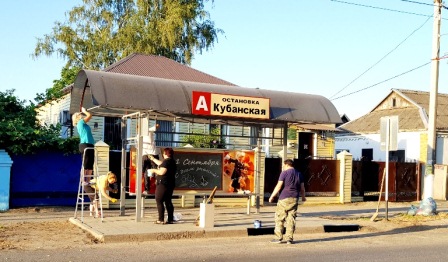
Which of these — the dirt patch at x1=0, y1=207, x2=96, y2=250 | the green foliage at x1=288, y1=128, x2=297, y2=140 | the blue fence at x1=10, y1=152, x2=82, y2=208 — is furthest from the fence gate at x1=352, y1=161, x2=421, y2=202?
the dirt patch at x1=0, y1=207, x2=96, y2=250

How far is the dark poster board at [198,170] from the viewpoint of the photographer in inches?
621

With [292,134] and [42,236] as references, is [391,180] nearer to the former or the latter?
[292,134]

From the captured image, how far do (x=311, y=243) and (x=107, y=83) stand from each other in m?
5.95

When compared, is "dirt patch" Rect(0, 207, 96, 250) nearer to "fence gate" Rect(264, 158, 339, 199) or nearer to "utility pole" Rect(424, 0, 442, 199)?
"fence gate" Rect(264, 158, 339, 199)

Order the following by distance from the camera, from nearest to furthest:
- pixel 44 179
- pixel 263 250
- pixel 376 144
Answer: pixel 263 250 < pixel 44 179 < pixel 376 144

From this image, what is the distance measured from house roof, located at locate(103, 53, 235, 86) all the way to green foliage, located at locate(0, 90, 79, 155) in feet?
27.8

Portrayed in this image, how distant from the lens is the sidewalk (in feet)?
40.0

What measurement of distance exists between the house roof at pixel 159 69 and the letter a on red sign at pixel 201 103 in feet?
43.6

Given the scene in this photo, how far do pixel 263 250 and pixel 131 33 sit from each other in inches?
1180

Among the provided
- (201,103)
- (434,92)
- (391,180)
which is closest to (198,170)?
(201,103)

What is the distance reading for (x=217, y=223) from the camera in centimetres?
1434

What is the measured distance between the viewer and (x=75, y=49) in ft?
135

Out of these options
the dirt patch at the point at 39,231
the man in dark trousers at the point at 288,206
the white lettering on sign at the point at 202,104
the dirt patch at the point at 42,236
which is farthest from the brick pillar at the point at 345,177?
the dirt patch at the point at 42,236

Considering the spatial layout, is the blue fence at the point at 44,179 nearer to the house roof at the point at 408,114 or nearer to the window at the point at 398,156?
the window at the point at 398,156
